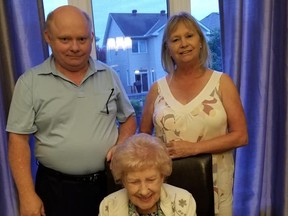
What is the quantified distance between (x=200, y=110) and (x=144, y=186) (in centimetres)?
50

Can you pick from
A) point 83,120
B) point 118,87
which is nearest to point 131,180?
point 83,120

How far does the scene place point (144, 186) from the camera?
4.33 ft

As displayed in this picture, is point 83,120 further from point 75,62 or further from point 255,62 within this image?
point 255,62

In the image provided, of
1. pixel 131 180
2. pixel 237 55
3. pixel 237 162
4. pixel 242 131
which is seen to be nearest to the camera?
pixel 131 180

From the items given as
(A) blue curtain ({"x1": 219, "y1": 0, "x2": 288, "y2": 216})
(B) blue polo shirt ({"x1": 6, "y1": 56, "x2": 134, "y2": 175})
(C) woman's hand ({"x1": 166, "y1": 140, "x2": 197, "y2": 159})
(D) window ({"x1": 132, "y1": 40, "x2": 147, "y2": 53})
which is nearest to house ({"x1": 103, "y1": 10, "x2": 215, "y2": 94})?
(D) window ({"x1": 132, "y1": 40, "x2": 147, "y2": 53})

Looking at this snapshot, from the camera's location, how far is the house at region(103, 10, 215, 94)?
2273 millimetres

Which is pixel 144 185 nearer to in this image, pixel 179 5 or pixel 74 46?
pixel 74 46

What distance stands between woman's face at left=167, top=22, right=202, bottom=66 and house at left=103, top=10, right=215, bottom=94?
589 millimetres

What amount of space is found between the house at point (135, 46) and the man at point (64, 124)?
2.13ft

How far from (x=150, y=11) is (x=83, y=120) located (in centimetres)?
103

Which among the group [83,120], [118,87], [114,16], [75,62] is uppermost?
[114,16]

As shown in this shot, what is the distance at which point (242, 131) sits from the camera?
167 centimetres

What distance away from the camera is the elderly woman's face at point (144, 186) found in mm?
1319

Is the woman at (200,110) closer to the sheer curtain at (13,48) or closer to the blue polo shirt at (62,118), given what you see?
the blue polo shirt at (62,118)
